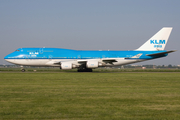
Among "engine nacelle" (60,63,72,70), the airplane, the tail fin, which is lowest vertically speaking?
"engine nacelle" (60,63,72,70)

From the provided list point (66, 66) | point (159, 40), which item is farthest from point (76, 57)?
point (159, 40)

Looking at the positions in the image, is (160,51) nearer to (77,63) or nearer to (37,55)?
(77,63)

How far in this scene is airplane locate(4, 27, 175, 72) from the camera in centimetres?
3766

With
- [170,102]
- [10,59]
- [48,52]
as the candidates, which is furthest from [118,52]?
[170,102]

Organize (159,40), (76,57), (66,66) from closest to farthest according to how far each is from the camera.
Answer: (66,66), (76,57), (159,40)

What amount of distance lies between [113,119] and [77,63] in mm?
31045

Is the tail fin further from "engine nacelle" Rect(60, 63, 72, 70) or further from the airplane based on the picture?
"engine nacelle" Rect(60, 63, 72, 70)

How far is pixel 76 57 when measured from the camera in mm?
38719

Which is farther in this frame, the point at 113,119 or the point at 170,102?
the point at 170,102

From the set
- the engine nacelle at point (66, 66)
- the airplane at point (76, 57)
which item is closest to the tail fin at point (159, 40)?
the airplane at point (76, 57)

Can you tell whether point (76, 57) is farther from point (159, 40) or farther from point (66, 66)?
point (159, 40)

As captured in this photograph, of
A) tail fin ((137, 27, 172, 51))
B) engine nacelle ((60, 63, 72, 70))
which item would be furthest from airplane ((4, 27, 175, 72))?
tail fin ((137, 27, 172, 51))

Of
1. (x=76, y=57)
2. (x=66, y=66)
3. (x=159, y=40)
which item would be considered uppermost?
(x=159, y=40)

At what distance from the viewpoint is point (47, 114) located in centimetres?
738
